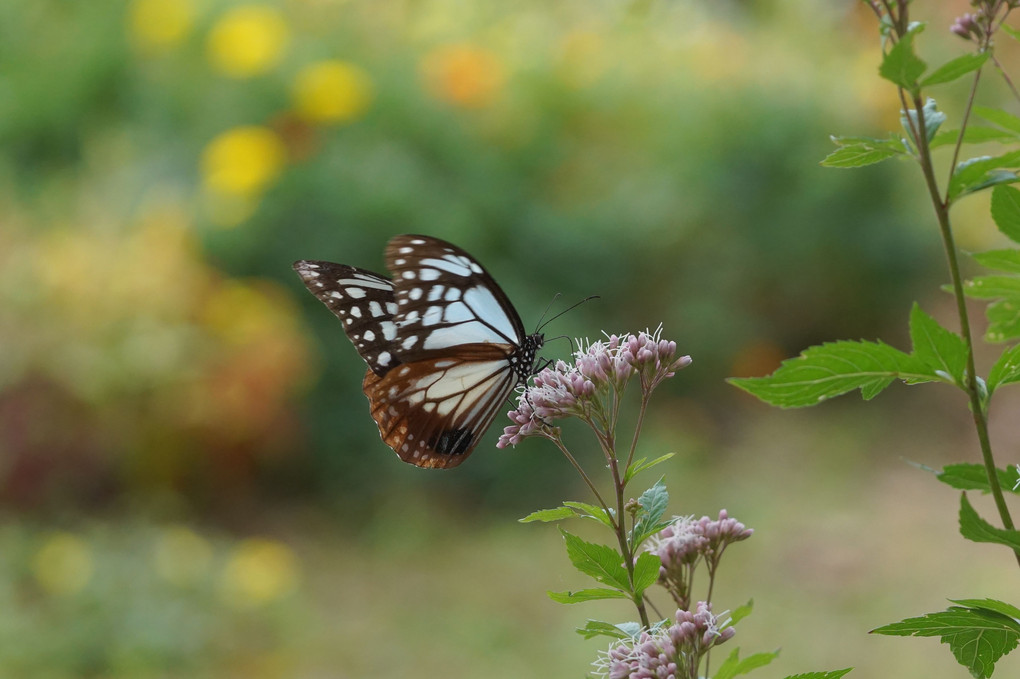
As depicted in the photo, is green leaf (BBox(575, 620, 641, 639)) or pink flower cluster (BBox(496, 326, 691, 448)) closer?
green leaf (BBox(575, 620, 641, 639))

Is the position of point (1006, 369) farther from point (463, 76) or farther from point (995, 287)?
point (463, 76)

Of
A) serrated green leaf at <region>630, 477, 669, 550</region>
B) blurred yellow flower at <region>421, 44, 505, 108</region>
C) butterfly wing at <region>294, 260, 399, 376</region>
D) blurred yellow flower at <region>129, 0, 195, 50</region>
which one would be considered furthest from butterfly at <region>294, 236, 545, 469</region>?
blurred yellow flower at <region>129, 0, 195, 50</region>

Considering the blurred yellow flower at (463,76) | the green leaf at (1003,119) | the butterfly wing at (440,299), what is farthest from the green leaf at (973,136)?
the blurred yellow flower at (463,76)

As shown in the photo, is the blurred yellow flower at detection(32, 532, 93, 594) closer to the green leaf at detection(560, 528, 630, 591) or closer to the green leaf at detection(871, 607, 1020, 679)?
the green leaf at detection(560, 528, 630, 591)

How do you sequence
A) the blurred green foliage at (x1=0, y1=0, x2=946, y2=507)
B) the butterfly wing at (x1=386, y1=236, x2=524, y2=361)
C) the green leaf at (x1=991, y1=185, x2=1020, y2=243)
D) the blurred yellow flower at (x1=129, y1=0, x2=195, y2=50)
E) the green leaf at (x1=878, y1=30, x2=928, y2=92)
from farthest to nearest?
the blurred yellow flower at (x1=129, y1=0, x2=195, y2=50)
the blurred green foliage at (x1=0, y1=0, x2=946, y2=507)
the butterfly wing at (x1=386, y1=236, x2=524, y2=361)
the green leaf at (x1=991, y1=185, x2=1020, y2=243)
the green leaf at (x1=878, y1=30, x2=928, y2=92)

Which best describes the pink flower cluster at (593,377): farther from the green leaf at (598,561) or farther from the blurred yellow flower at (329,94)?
the blurred yellow flower at (329,94)

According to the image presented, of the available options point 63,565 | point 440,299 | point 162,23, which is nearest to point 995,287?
point 440,299
